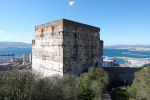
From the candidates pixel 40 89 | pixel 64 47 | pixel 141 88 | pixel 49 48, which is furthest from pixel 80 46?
pixel 40 89

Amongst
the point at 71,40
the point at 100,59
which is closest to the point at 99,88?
the point at 71,40

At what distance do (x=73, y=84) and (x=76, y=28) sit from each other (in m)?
6.48

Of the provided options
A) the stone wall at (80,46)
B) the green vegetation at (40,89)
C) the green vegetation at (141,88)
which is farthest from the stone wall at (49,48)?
the green vegetation at (141,88)

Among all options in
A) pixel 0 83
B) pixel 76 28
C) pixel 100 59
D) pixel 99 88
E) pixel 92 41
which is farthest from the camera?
Answer: pixel 100 59

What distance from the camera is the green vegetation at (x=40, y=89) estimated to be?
35.0 ft

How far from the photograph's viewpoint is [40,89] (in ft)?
40.7

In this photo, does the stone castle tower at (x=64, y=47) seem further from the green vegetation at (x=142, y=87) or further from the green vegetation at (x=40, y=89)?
the green vegetation at (x=142, y=87)

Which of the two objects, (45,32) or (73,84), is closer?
(73,84)

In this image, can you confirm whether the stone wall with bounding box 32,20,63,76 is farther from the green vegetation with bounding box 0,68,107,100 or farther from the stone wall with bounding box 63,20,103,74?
the green vegetation with bounding box 0,68,107,100

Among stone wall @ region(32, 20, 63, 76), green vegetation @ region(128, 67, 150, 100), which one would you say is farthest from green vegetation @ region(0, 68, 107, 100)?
stone wall @ region(32, 20, 63, 76)

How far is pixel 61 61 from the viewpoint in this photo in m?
19.1

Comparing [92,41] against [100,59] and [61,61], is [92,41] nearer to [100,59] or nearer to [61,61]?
[100,59]

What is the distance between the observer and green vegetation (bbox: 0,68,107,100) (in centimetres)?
1068

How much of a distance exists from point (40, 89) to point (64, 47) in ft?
23.4
